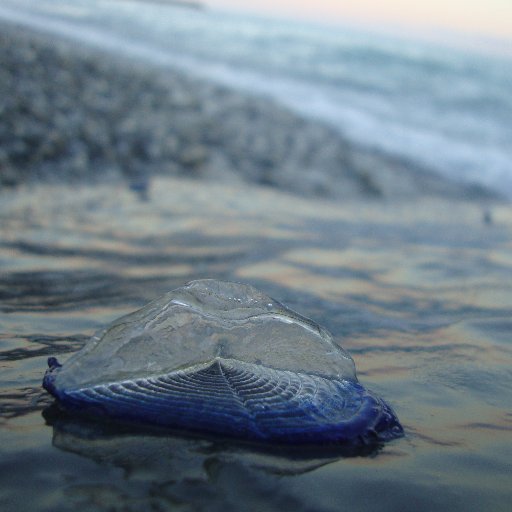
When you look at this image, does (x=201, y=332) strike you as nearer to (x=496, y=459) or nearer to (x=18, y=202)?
(x=496, y=459)

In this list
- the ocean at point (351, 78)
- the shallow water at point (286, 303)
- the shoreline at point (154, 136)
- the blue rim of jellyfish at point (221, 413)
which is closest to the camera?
the shallow water at point (286, 303)

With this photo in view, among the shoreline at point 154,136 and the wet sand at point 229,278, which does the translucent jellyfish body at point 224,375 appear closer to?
the wet sand at point 229,278

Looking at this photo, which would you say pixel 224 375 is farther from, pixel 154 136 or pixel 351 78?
pixel 351 78

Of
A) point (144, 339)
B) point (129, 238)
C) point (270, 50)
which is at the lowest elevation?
point (129, 238)

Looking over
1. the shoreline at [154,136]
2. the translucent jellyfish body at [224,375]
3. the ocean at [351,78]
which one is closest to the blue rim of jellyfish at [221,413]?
the translucent jellyfish body at [224,375]

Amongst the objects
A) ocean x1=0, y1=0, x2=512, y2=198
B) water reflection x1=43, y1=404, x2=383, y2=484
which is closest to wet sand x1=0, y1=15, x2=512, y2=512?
water reflection x1=43, y1=404, x2=383, y2=484

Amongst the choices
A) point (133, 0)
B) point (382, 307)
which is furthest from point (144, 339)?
point (133, 0)

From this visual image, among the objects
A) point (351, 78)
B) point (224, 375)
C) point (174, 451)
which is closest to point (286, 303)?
point (224, 375)
